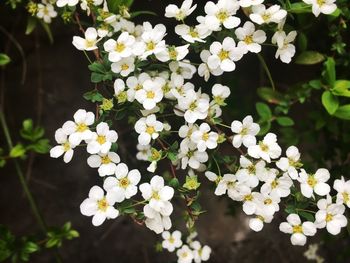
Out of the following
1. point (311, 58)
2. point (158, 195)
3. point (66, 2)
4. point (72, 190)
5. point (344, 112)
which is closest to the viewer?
point (158, 195)

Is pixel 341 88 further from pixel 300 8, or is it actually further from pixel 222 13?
pixel 222 13

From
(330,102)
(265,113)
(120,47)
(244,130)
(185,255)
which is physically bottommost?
(185,255)

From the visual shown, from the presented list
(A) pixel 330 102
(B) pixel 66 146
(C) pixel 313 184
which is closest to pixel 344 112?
(A) pixel 330 102

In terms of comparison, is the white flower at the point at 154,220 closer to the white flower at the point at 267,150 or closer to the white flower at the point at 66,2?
the white flower at the point at 267,150

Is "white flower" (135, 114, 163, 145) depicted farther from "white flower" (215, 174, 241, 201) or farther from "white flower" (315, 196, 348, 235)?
"white flower" (315, 196, 348, 235)

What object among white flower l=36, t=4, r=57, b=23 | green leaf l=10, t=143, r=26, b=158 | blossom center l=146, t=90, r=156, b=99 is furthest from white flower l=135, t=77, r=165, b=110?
green leaf l=10, t=143, r=26, b=158

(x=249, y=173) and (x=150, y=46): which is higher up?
(x=150, y=46)
